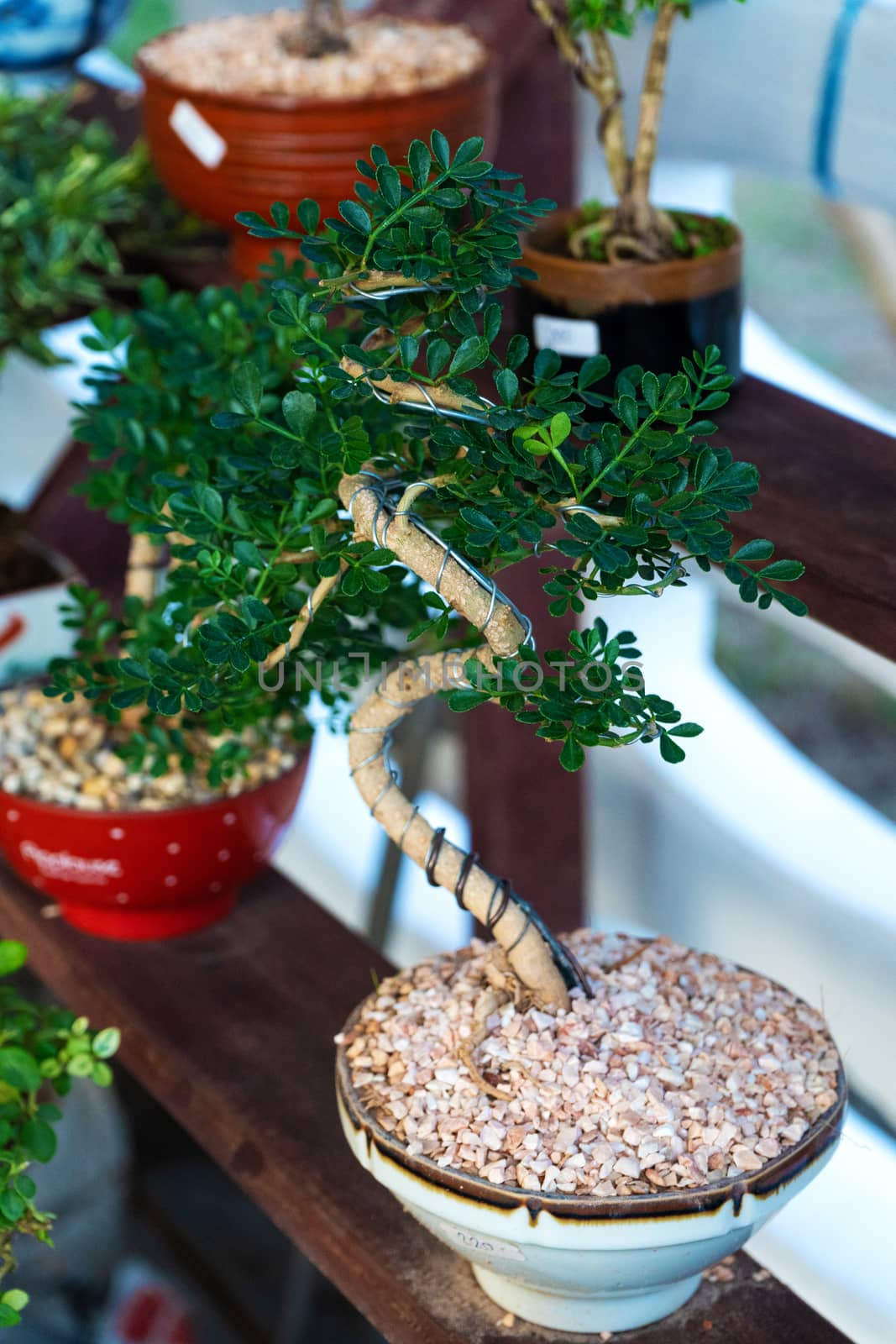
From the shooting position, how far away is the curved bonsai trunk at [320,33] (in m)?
1.03

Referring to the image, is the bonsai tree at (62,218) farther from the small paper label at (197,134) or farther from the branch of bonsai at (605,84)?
the branch of bonsai at (605,84)

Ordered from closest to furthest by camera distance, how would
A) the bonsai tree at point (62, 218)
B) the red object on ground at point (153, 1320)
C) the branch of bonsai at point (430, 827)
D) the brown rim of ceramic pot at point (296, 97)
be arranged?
the branch of bonsai at point (430, 827), the brown rim of ceramic pot at point (296, 97), the bonsai tree at point (62, 218), the red object on ground at point (153, 1320)

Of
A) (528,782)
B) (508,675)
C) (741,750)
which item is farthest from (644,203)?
(741,750)

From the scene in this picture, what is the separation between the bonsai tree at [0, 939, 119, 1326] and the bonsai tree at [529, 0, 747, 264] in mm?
492

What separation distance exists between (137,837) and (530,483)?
387 mm

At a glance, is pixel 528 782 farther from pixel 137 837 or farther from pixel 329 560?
pixel 329 560

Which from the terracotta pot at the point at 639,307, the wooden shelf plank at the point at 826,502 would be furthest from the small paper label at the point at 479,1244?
the terracotta pot at the point at 639,307

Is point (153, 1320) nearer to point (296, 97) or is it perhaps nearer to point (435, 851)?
point (435, 851)

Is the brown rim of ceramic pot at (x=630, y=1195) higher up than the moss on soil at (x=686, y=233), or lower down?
lower down

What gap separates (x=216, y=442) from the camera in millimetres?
724

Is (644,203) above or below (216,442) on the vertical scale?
above

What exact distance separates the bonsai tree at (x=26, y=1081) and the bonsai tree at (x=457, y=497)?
0.22 m

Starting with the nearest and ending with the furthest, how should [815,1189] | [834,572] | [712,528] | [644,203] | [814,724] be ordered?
[712,528] → [834,572] → [644,203] → [815,1189] → [814,724]

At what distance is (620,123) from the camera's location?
750 mm
